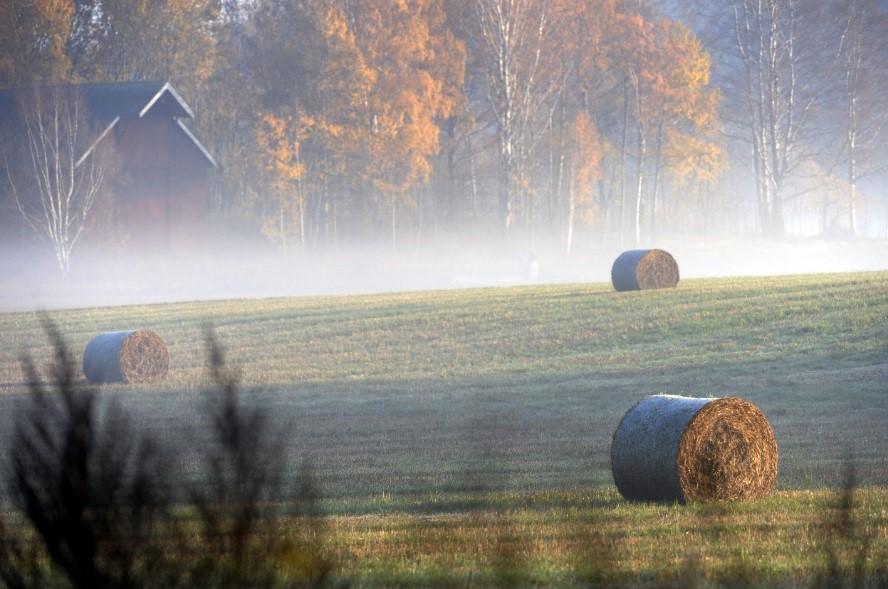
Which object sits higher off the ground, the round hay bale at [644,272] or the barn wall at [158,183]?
the barn wall at [158,183]

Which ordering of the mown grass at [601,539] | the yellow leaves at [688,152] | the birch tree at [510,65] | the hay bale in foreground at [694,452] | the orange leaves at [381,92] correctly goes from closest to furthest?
the mown grass at [601,539]
the hay bale in foreground at [694,452]
the orange leaves at [381,92]
the birch tree at [510,65]
the yellow leaves at [688,152]

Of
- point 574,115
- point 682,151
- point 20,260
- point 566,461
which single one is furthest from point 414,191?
point 566,461

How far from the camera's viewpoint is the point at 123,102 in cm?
5459

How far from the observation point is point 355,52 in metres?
57.2

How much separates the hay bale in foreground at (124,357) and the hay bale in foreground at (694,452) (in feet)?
48.3

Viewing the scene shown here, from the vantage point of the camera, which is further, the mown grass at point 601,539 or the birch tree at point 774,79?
the birch tree at point 774,79

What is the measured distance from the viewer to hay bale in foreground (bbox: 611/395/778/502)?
11500 millimetres

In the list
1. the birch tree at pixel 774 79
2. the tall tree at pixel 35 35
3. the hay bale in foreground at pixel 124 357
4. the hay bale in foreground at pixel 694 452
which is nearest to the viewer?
the hay bale in foreground at pixel 694 452

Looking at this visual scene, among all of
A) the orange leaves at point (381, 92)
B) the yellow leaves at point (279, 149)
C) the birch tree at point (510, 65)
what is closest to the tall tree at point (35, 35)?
the yellow leaves at point (279, 149)

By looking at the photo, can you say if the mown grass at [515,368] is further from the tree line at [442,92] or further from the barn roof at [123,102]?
the tree line at [442,92]

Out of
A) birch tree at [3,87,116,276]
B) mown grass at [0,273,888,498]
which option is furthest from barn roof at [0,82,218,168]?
mown grass at [0,273,888,498]

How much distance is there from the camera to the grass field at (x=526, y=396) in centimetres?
932

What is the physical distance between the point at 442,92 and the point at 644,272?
28.0 meters

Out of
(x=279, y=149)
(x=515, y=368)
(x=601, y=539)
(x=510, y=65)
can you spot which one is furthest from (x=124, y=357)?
(x=510, y=65)
